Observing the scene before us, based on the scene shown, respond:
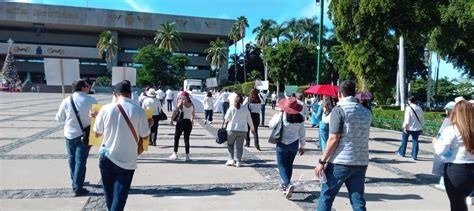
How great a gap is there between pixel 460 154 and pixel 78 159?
15.6ft

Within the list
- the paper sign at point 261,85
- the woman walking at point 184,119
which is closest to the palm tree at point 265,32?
the paper sign at point 261,85

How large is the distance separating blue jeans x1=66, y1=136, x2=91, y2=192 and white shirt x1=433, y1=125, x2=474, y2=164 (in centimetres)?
450

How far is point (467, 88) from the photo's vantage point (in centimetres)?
7369

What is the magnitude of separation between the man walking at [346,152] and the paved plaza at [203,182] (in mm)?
1374

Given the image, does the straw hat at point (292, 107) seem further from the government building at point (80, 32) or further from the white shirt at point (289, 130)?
the government building at point (80, 32)

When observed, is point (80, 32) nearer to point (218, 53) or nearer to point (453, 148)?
point (218, 53)

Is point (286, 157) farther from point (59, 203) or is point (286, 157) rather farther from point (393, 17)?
point (393, 17)

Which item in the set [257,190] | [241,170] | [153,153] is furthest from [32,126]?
[257,190]

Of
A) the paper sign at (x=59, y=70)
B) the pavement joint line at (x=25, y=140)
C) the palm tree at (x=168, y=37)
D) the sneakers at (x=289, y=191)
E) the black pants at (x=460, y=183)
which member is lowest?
the pavement joint line at (x=25, y=140)

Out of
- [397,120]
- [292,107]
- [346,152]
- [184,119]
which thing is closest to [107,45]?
[397,120]

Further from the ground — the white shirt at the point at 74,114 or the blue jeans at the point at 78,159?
the white shirt at the point at 74,114

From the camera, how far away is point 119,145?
3906 mm

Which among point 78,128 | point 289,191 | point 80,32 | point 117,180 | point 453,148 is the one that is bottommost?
point 289,191

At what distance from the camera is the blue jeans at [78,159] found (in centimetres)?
550
